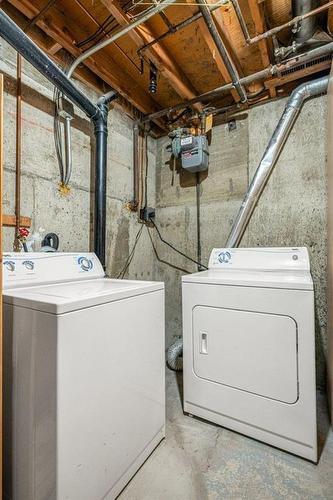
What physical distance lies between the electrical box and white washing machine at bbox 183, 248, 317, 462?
1.22 meters

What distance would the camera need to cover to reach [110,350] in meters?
1.02

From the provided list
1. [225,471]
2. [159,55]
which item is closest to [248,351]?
[225,471]

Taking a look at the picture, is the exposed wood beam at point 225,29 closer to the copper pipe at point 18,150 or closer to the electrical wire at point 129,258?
Result: the copper pipe at point 18,150

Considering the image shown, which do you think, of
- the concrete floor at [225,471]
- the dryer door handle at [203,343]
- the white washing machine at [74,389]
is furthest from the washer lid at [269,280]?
the concrete floor at [225,471]

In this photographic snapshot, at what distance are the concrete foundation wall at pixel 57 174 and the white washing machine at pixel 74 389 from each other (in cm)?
59

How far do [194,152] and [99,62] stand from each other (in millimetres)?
1023

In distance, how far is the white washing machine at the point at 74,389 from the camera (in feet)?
2.77

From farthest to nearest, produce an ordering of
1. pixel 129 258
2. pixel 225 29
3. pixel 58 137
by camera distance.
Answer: pixel 129 258 < pixel 58 137 < pixel 225 29

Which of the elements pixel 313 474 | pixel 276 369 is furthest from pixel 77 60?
pixel 313 474

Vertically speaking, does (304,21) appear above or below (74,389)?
above

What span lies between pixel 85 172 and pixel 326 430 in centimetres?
239

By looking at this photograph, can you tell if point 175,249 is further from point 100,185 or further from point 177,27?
point 177,27

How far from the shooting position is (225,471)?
3.94 feet

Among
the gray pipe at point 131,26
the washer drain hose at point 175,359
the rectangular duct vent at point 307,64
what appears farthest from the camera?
the washer drain hose at point 175,359
